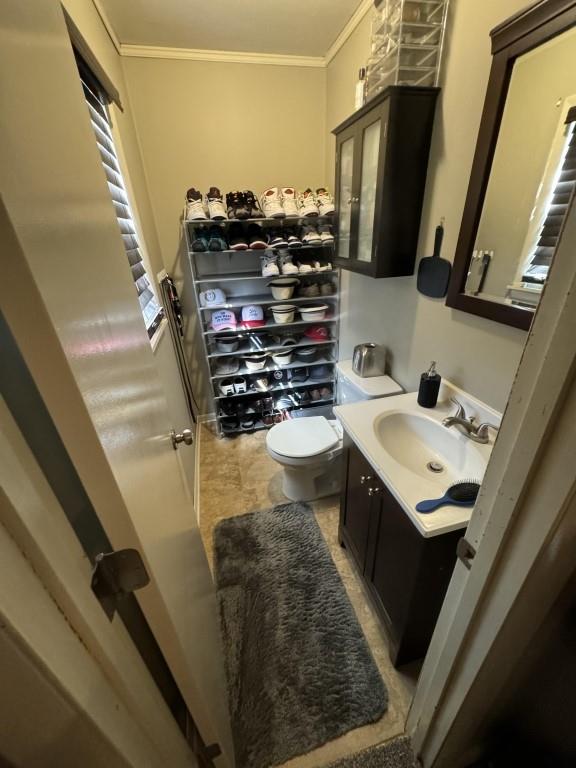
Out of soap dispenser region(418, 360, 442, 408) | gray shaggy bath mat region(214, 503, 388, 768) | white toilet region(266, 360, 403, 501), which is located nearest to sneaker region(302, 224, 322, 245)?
white toilet region(266, 360, 403, 501)

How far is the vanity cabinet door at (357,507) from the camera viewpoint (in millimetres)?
1236

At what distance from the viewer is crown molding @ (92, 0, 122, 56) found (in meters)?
1.43

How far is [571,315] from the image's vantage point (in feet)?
1.31

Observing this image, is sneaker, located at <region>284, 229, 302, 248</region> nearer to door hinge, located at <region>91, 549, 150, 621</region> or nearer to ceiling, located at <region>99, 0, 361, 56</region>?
ceiling, located at <region>99, 0, 361, 56</region>

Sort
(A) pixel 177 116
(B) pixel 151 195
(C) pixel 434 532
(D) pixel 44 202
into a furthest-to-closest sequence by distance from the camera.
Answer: (B) pixel 151 195 → (A) pixel 177 116 → (C) pixel 434 532 → (D) pixel 44 202

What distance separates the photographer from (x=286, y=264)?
7.16 ft

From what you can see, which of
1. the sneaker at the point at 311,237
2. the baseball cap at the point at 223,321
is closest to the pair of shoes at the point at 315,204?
the sneaker at the point at 311,237

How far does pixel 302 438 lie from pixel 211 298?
47.6 inches

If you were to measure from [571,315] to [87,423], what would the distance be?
24.3 inches

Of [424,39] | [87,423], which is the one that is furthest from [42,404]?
[424,39]

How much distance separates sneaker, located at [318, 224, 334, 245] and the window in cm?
119

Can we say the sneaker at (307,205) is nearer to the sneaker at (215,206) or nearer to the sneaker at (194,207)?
the sneaker at (215,206)

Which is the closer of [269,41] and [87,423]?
[87,423]

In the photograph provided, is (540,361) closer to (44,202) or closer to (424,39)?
(44,202)
